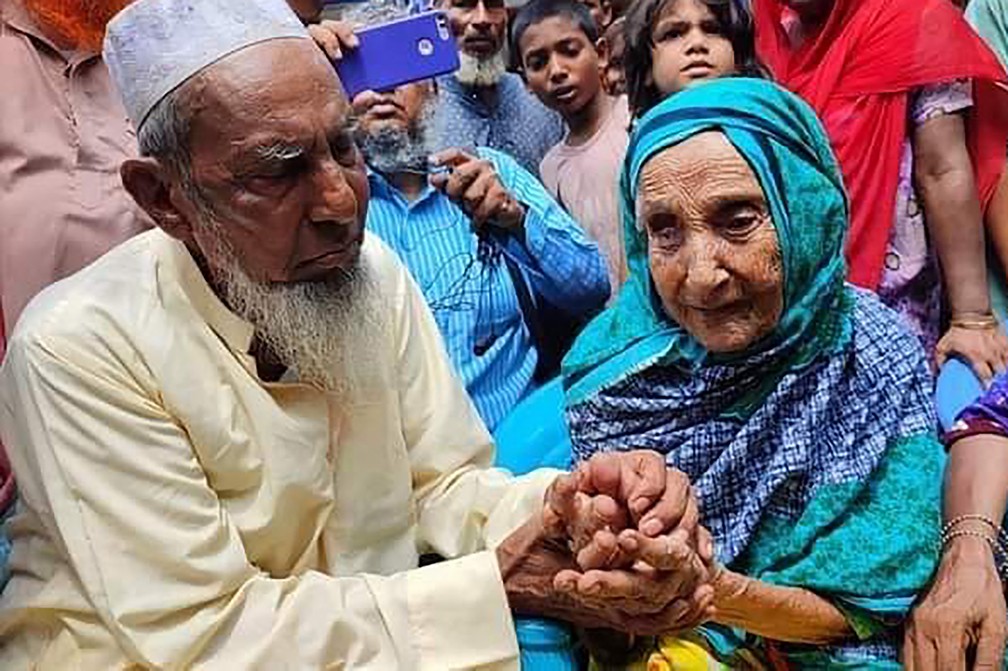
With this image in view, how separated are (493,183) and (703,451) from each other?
0.71 metres

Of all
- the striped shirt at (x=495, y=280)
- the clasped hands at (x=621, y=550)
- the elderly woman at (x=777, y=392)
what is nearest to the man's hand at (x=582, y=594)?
the clasped hands at (x=621, y=550)

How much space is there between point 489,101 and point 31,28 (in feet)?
4.63

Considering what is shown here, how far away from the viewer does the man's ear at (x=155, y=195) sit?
6.63 feet

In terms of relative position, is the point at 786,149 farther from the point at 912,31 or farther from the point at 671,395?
the point at 912,31

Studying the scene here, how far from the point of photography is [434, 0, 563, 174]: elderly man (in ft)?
12.5

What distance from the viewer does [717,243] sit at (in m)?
2.23

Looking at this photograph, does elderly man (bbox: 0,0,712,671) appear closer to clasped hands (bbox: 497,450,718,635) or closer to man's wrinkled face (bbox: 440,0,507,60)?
clasped hands (bbox: 497,450,718,635)

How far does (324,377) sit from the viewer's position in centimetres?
207

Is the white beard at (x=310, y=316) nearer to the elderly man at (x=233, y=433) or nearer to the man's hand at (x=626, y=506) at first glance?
the elderly man at (x=233, y=433)

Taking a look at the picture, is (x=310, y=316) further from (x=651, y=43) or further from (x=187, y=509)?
(x=651, y=43)

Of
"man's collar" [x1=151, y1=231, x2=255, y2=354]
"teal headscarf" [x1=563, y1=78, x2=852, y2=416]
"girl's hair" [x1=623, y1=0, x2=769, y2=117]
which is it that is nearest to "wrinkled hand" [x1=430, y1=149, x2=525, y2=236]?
"teal headscarf" [x1=563, y1=78, x2=852, y2=416]

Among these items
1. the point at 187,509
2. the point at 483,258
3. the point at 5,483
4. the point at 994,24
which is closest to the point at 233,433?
the point at 187,509

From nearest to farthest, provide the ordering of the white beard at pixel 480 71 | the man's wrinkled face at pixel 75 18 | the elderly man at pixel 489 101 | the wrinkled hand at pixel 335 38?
the wrinkled hand at pixel 335 38 → the man's wrinkled face at pixel 75 18 → the elderly man at pixel 489 101 → the white beard at pixel 480 71

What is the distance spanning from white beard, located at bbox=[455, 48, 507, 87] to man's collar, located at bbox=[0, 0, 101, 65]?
127 cm
